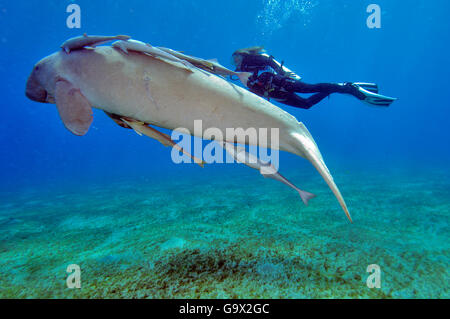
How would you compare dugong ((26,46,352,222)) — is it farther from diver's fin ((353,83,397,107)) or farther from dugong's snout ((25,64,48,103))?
diver's fin ((353,83,397,107))

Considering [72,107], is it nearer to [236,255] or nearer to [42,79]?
[42,79]

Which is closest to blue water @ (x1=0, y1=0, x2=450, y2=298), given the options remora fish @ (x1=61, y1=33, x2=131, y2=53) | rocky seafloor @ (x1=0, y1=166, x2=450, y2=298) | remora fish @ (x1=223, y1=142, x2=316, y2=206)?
rocky seafloor @ (x1=0, y1=166, x2=450, y2=298)

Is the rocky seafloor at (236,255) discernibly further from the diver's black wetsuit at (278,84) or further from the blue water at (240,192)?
the diver's black wetsuit at (278,84)

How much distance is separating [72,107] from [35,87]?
41 centimetres

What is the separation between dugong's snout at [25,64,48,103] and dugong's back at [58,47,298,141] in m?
0.24

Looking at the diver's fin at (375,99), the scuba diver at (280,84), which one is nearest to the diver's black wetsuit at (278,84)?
the scuba diver at (280,84)

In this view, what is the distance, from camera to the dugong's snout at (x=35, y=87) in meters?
1.36

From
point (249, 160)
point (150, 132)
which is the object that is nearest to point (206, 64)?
point (150, 132)

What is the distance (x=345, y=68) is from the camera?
47406 millimetres

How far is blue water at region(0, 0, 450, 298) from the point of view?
1935 millimetres

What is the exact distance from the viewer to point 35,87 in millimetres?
1409

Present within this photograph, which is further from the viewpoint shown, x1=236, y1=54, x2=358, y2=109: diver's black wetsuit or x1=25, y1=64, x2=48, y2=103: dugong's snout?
x1=236, y1=54, x2=358, y2=109: diver's black wetsuit
